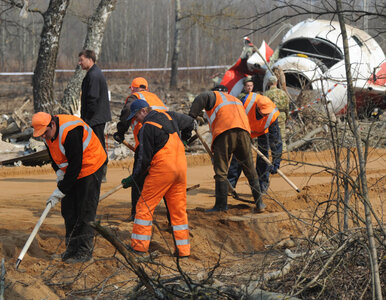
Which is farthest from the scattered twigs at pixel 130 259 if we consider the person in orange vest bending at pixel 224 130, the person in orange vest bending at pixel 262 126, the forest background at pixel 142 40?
the forest background at pixel 142 40

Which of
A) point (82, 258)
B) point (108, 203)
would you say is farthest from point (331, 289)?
point (108, 203)

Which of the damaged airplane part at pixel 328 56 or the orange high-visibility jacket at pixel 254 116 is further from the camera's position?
the damaged airplane part at pixel 328 56

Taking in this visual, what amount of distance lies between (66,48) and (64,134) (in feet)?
104

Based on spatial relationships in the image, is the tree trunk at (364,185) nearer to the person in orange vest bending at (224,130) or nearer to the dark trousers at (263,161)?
the person in orange vest bending at (224,130)

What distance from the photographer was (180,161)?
638 cm

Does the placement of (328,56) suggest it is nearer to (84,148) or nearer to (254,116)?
(254,116)

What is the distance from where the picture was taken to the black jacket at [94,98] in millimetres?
9195

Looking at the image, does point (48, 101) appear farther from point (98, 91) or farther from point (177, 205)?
point (177, 205)

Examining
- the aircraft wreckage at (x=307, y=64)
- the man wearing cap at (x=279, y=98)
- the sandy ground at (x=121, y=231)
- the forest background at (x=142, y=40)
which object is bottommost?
the sandy ground at (x=121, y=231)

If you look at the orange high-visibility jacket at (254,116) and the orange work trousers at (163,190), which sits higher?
the orange high-visibility jacket at (254,116)

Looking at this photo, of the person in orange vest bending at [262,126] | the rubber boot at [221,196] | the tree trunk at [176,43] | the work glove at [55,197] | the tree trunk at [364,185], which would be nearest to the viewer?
the tree trunk at [364,185]

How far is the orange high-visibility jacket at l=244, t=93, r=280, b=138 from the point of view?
9.02m

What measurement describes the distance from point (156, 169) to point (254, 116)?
3.22 m

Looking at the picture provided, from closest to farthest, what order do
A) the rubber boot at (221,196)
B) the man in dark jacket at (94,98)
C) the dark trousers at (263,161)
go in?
the rubber boot at (221,196) < the man in dark jacket at (94,98) < the dark trousers at (263,161)
